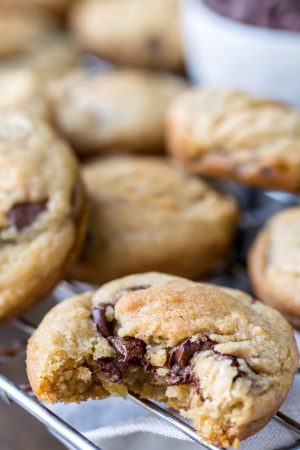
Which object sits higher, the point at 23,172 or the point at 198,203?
the point at 23,172

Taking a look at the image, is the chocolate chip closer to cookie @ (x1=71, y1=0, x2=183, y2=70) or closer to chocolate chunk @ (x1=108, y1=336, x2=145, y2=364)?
chocolate chunk @ (x1=108, y1=336, x2=145, y2=364)

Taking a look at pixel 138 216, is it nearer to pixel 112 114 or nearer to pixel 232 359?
pixel 112 114

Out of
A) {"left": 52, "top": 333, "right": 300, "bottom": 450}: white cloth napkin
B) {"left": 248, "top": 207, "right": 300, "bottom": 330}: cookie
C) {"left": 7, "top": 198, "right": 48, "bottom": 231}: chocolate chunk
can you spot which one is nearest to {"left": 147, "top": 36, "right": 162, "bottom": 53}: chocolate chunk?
{"left": 248, "top": 207, "right": 300, "bottom": 330}: cookie

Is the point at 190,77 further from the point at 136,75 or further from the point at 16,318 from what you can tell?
the point at 16,318

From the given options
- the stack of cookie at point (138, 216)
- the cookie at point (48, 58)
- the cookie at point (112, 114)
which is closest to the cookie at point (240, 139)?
the stack of cookie at point (138, 216)

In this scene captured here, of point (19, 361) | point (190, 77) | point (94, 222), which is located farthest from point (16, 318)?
point (190, 77)

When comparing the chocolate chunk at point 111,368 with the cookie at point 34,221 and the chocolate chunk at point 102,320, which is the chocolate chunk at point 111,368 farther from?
the cookie at point 34,221

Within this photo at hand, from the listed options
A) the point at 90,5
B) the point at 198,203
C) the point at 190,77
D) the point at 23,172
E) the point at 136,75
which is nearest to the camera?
the point at 23,172
